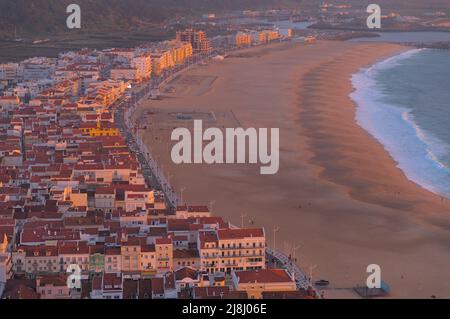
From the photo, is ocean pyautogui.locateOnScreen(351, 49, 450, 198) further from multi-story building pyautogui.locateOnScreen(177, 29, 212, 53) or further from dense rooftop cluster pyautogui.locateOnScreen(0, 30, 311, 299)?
multi-story building pyautogui.locateOnScreen(177, 29, 212, 53)

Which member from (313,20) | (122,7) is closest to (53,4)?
(122,7)

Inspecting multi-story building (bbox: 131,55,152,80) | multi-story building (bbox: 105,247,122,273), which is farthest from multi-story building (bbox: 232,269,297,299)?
multi-story building (bbox: 131,55,152,80)

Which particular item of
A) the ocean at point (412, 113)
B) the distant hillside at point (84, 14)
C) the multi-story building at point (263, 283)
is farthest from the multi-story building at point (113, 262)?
the distant hillside at point (84, 14)

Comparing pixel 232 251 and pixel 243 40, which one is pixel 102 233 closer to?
pixel 232 251

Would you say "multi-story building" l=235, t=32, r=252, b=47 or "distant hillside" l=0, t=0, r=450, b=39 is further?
"distant hillside" l=0, t=0, r=450, b=39

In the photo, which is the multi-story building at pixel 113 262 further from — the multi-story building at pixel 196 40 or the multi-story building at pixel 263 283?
the multi-story building at pixel 196 40

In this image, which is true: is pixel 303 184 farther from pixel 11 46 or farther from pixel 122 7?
pixel 122 7
